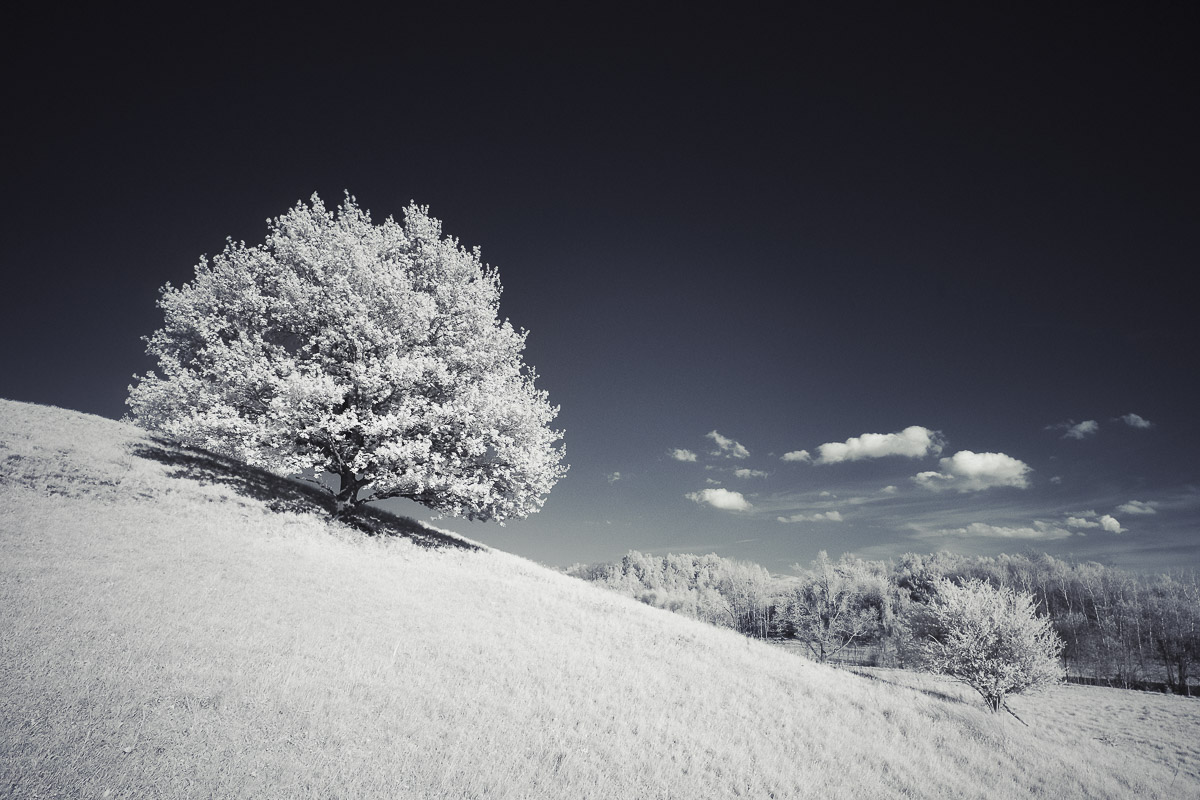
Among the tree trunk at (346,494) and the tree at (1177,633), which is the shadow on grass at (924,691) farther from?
the tree at (1177,633)

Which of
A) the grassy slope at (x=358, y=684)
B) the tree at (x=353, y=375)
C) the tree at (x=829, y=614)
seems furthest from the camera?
the tree at (x=829, y=614)

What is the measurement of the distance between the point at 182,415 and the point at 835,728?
81.8 ft

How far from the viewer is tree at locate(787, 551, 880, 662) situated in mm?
78794

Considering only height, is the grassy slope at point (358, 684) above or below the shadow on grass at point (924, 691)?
above

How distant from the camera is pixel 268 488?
2275 cm

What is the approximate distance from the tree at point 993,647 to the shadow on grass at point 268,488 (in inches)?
1155

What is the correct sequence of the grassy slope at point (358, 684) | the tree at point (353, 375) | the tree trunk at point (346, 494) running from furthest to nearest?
1. the tree trunk at point (346, 494)
2. the tree at point (353, 375)
3. the grassy slope at point (358, 684)

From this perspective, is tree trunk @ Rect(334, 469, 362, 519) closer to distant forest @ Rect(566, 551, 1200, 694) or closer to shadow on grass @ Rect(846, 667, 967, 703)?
shadow on grass @ Rect(846, 667, 967, 703)

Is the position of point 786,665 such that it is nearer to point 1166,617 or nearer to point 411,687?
point 411,687

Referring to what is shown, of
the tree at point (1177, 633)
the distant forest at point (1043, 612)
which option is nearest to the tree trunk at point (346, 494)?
the distant forest at point (1043, 612)

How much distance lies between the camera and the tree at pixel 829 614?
259ft

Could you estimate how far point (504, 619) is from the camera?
15320mm

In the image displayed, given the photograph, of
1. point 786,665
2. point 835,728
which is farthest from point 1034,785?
point 786,665

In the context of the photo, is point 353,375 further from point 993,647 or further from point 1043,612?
point 1043,612
